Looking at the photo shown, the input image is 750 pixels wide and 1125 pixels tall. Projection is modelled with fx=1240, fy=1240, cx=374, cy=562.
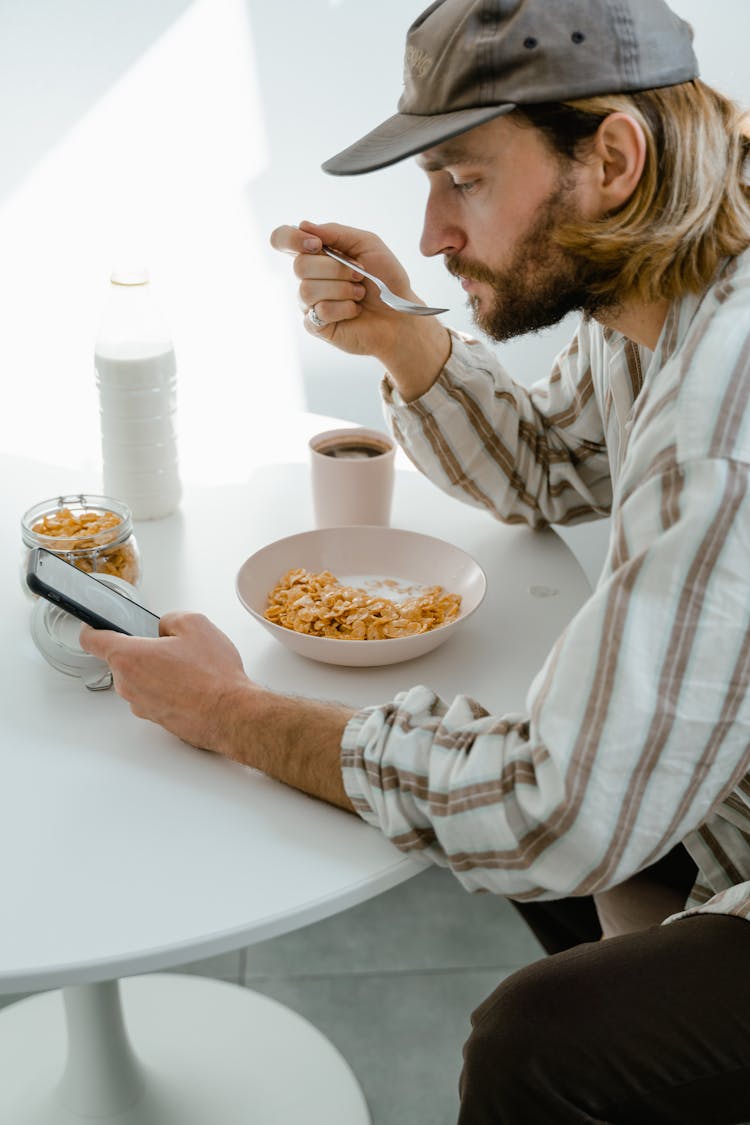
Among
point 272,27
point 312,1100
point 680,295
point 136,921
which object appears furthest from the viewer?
point 272,27

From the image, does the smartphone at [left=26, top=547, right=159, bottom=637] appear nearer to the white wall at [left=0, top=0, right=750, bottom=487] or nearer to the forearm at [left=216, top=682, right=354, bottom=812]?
the forearm at [left=216, top=682, right=354, bottom=812]

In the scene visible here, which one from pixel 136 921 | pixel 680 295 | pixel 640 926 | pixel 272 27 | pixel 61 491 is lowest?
pixel 640 926

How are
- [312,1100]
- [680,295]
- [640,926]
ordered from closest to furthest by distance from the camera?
[680,295] → [640,926] → [312,1100]

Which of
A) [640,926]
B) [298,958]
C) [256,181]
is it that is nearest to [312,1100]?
[298,958]

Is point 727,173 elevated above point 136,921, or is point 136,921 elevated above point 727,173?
point 727,173

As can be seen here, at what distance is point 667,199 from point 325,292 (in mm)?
420

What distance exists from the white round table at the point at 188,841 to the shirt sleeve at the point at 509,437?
52 mm

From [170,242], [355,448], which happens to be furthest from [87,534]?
[170,242]

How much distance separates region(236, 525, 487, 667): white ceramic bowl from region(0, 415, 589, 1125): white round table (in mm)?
34

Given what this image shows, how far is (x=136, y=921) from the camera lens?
0.84m

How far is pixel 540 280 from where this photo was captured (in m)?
1.07

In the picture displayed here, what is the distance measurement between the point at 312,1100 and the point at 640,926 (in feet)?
1.94

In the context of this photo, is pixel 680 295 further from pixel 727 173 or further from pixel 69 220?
pixel 69 220

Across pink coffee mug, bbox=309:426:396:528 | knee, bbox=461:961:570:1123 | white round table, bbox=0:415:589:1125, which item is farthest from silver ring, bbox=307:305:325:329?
knee, bbox=461:961:570:1123
